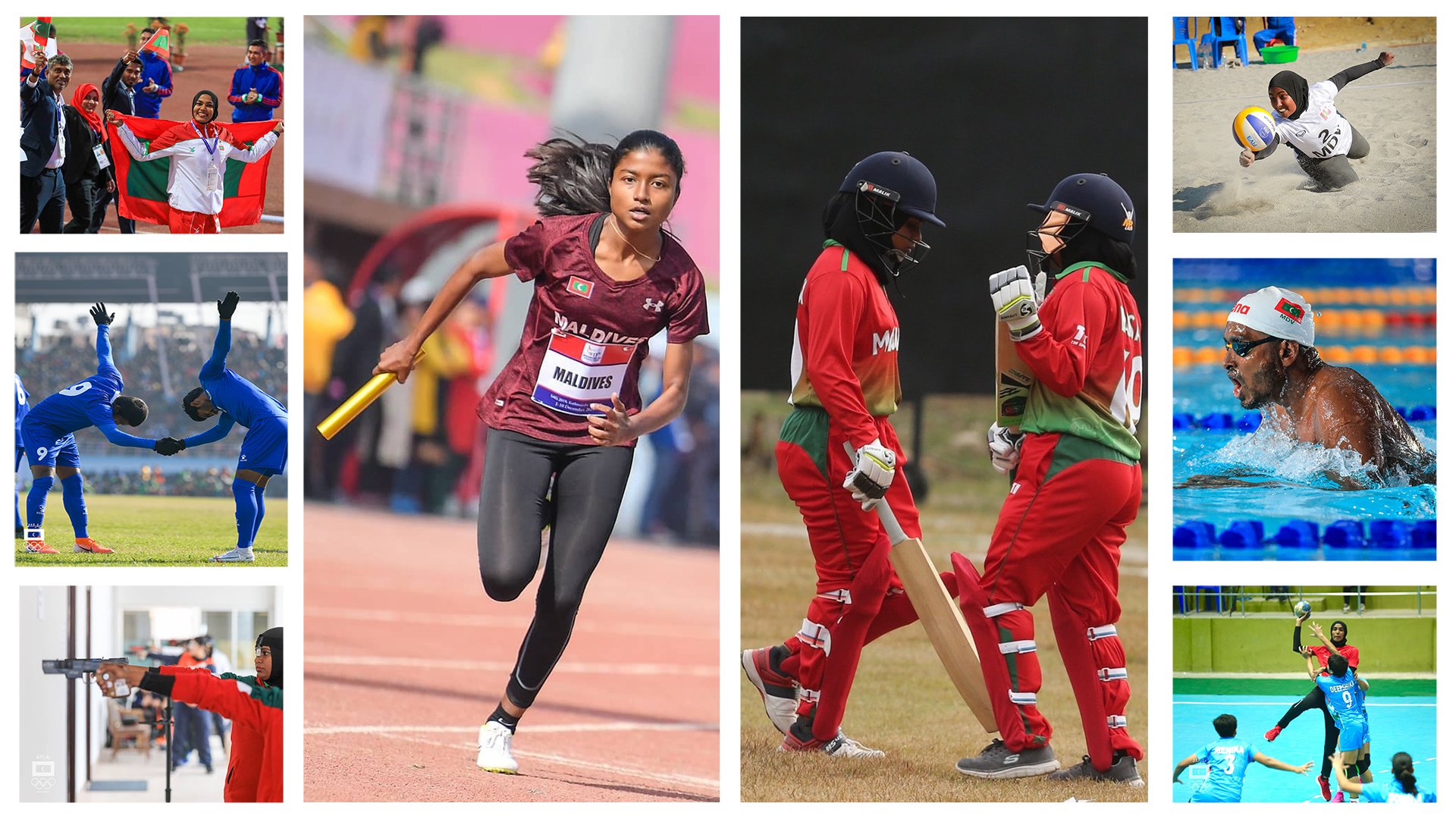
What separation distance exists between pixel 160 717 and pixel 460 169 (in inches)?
159

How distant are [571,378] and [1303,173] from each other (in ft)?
9.23

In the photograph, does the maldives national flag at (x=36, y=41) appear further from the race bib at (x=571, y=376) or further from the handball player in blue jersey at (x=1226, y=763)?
the handball player in blue jersey at (x=1226, y=763)

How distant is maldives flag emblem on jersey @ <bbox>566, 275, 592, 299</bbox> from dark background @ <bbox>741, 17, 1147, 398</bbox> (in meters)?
1.67

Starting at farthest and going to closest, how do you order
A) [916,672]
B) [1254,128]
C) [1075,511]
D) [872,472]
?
[916,672] < [1254,128] < [1075,511] < [872,472]

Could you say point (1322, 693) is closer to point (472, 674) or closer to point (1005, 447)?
point (1005, 447)

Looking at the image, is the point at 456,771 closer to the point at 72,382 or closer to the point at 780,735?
the point at 780,735

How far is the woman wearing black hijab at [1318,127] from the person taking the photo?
17.6 ft

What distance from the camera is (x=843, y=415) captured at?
4.76 m

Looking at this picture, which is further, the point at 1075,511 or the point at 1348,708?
the point at 1348,708

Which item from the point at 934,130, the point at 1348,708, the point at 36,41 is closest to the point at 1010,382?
the point at 1348,708

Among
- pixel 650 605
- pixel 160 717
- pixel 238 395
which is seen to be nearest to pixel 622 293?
pixel 238 395

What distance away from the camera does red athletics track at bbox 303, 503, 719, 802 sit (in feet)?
17.1

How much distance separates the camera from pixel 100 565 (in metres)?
5.15

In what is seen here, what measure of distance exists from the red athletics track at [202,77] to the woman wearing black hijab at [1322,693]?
13.2ft
